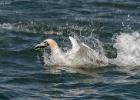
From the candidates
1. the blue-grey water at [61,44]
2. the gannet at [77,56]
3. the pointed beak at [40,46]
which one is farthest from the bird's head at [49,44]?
the blue-grey water at [61,44]

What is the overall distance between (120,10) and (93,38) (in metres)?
5.17

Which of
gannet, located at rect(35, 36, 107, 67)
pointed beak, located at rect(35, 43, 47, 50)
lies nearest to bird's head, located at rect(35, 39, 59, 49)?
pointed beak, located at rect(35, 43, 47, 50)

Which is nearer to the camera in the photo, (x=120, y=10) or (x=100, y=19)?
(x=100, y=19)

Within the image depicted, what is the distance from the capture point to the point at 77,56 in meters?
18.2

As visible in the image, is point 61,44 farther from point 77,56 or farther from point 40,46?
point 77,56

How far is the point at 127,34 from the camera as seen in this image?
71.8ft

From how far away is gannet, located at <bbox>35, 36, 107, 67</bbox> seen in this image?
18109mm

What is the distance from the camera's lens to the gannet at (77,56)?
18.1 meters

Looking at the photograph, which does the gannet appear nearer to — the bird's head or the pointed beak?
the bird's head

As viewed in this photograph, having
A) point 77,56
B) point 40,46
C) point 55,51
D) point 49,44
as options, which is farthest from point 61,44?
point 77,56

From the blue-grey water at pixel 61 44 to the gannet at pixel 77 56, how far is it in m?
0.35

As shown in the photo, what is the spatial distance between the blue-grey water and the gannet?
1.14 ft

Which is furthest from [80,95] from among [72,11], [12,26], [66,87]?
[72,11]

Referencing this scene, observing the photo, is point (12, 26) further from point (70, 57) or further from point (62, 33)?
point (70, 57)
